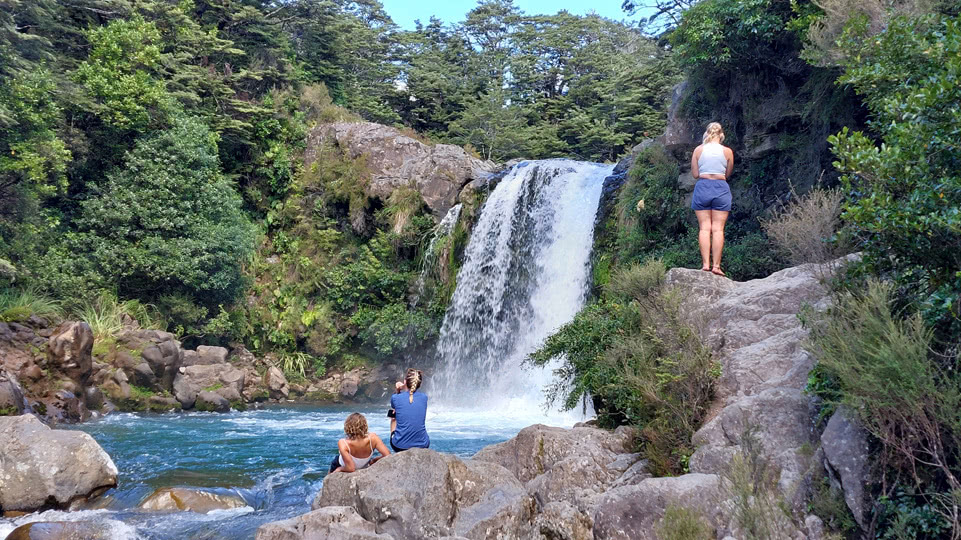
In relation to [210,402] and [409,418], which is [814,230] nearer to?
[409,418]

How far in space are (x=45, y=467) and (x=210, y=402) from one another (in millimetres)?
8529

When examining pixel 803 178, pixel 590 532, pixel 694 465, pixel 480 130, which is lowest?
pixel 590 532

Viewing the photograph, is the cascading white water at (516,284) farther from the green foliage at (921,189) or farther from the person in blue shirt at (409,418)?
the green foliage at (921,189)

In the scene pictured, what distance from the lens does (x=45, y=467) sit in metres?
7.61

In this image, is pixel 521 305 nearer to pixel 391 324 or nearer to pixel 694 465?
pixel 391 324

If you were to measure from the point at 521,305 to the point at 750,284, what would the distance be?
956 cm

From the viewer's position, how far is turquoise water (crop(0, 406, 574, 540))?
23.4ft

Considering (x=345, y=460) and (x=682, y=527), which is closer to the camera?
(x=682, y=527)

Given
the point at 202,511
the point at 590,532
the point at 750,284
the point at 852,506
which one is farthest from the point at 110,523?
the point at 750,284

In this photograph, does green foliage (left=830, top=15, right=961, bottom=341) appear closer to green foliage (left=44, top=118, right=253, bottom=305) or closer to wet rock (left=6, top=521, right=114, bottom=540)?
wet rock (left=6, top=521, right=114, bottom=540)

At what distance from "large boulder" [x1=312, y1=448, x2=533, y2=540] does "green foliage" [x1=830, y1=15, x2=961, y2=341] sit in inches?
135

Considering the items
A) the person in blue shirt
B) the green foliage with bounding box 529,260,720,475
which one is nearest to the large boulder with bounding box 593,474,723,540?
the green foliage with bounding box 529,260,720,475

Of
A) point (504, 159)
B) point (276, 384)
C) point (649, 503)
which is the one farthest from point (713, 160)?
point (504, 159)

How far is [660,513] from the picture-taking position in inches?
196
